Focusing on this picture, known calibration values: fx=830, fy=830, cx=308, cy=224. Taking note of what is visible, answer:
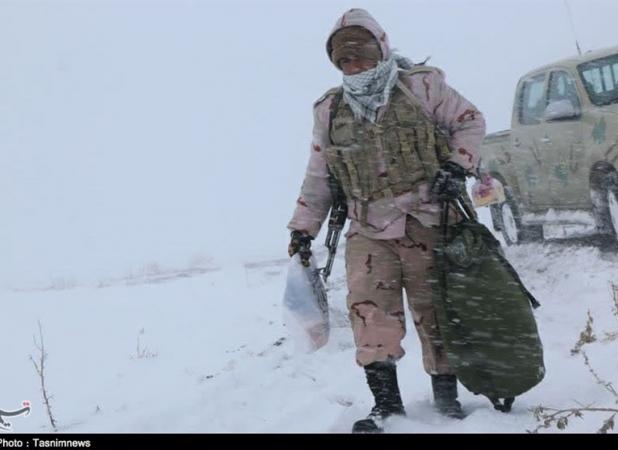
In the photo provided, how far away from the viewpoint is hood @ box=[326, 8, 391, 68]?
3.77 metres

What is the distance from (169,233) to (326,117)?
86.8 ft

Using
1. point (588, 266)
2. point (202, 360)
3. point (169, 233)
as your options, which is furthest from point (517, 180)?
point (169, 233)

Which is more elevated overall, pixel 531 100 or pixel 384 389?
pixel 531 100

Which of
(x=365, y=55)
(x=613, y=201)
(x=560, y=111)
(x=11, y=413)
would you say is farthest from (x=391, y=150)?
(x=613, y=201)

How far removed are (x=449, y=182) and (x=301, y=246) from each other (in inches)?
32.0

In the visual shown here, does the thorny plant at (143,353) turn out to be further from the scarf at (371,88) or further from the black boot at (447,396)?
the scarf at (371,88)

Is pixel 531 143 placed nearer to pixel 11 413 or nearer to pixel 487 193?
pixel 487 193

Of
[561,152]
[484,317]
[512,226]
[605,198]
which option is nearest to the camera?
[484,317]

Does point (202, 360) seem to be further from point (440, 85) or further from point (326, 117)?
point (440, 85)

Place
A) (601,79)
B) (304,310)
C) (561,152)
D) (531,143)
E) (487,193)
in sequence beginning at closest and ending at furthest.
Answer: (304,310) < (601,79) < (561,152) < (531,143) < (487,193)

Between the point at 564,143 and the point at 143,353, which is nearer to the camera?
the point at 143,353

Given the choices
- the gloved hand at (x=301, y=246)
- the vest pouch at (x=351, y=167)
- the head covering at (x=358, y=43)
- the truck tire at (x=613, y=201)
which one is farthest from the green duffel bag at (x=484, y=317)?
the truck tire at (x=613, y=201)

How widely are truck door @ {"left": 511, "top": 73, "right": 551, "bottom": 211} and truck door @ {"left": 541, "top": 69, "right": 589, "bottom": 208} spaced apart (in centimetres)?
11

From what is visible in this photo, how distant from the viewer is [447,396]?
3846mm
